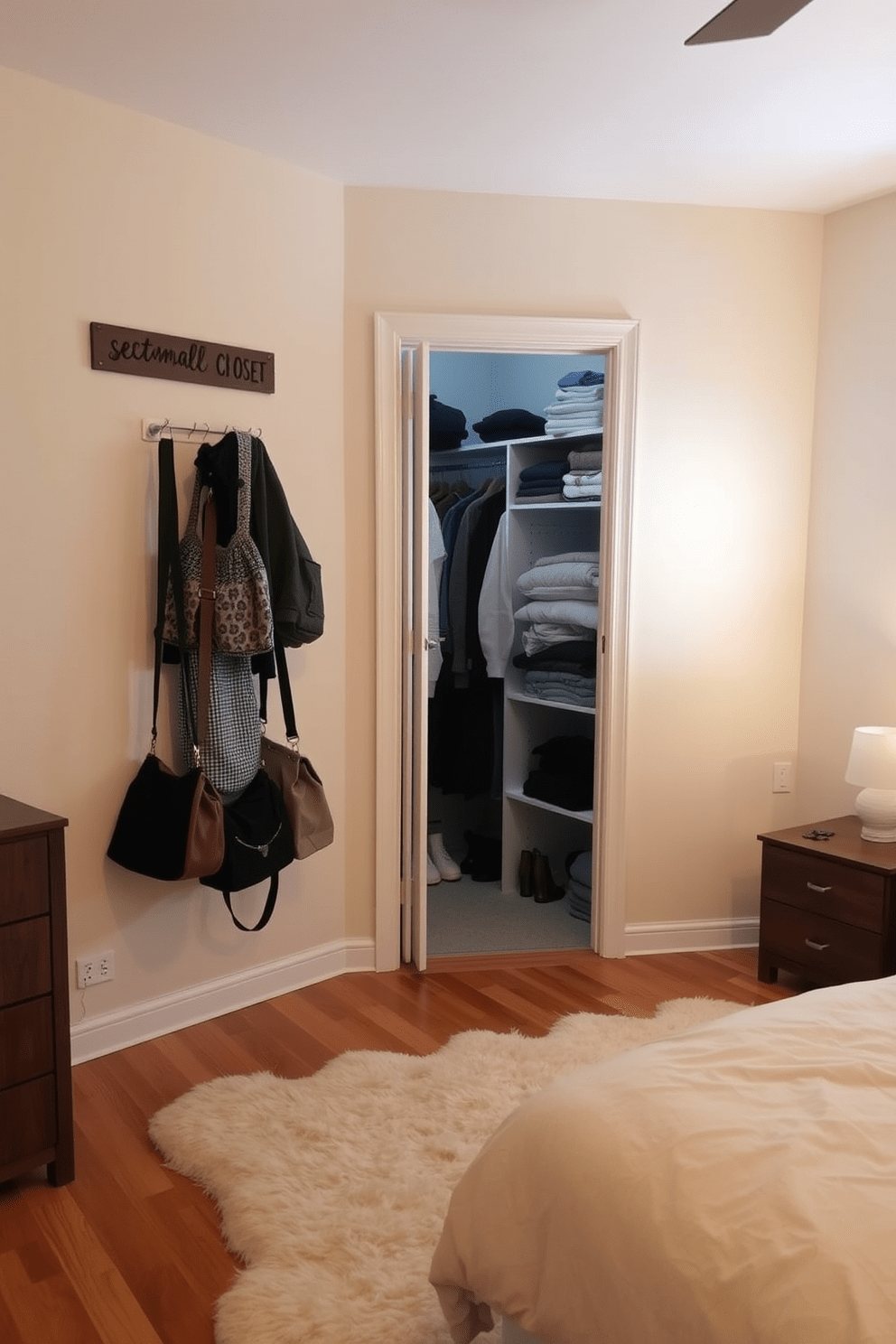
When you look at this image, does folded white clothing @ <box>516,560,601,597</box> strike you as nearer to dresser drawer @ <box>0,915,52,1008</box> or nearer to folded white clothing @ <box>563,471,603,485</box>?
folded white clothing @ <box>563,471,603,485</box>

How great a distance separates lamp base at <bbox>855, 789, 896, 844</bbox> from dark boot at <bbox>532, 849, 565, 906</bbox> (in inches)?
52.4

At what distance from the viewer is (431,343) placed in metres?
3.31

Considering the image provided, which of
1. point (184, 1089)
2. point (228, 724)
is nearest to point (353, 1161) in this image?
point (184, 1089)

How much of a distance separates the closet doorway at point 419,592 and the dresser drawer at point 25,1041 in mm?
1369

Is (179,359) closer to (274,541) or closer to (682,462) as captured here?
(274,541)

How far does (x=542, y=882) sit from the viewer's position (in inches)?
166

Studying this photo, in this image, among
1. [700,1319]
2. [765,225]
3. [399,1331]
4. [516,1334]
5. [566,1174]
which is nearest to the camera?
[700,1319]

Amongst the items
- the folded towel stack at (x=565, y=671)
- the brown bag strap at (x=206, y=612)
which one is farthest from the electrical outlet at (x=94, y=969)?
the folded towel stack at (x=565, y=671)

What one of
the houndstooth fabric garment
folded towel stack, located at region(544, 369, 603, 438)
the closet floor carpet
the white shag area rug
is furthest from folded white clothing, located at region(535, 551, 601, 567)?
the white shag area rug

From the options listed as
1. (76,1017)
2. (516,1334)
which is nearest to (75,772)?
(76,1017)

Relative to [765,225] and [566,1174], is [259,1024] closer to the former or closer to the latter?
[566,1174]

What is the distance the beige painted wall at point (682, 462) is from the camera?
130 inches

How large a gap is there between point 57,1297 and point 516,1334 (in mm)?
905

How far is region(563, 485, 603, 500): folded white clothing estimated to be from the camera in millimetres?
3881
